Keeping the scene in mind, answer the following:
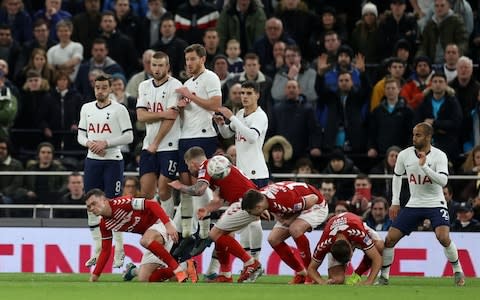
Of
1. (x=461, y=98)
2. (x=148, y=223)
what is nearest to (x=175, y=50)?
(x=461, y=98)

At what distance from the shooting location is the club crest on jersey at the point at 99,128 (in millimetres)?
21844

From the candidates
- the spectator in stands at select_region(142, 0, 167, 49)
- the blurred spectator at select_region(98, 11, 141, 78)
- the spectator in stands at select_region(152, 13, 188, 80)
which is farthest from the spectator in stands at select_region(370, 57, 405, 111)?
the blurred spectator at select_region(98, 11, 141, 78)

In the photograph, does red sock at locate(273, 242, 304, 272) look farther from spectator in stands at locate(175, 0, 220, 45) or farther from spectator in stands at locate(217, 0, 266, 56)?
spectator in stands at locate(175, 0, 220, 45)

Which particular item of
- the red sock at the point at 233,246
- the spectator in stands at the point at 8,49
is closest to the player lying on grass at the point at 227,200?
the red sock at the point at 233,246

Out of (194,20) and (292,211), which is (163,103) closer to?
(292,211)

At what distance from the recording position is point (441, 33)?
28234mm

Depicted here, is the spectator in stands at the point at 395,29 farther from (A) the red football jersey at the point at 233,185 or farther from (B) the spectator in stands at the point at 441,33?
(A) the red football jersey at the point at 233,185

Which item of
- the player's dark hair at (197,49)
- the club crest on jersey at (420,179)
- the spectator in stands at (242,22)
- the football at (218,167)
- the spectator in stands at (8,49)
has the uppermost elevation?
the spectator in stands at (242,22)

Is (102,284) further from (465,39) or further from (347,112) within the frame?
(465,39)

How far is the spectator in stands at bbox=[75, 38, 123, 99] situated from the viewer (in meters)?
27.9

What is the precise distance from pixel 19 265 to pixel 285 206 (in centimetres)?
624

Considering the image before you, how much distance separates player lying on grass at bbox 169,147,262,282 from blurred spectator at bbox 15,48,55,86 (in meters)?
7.92

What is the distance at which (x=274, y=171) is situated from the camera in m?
26.0

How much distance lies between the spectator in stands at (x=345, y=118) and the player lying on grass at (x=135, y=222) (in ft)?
22.3
